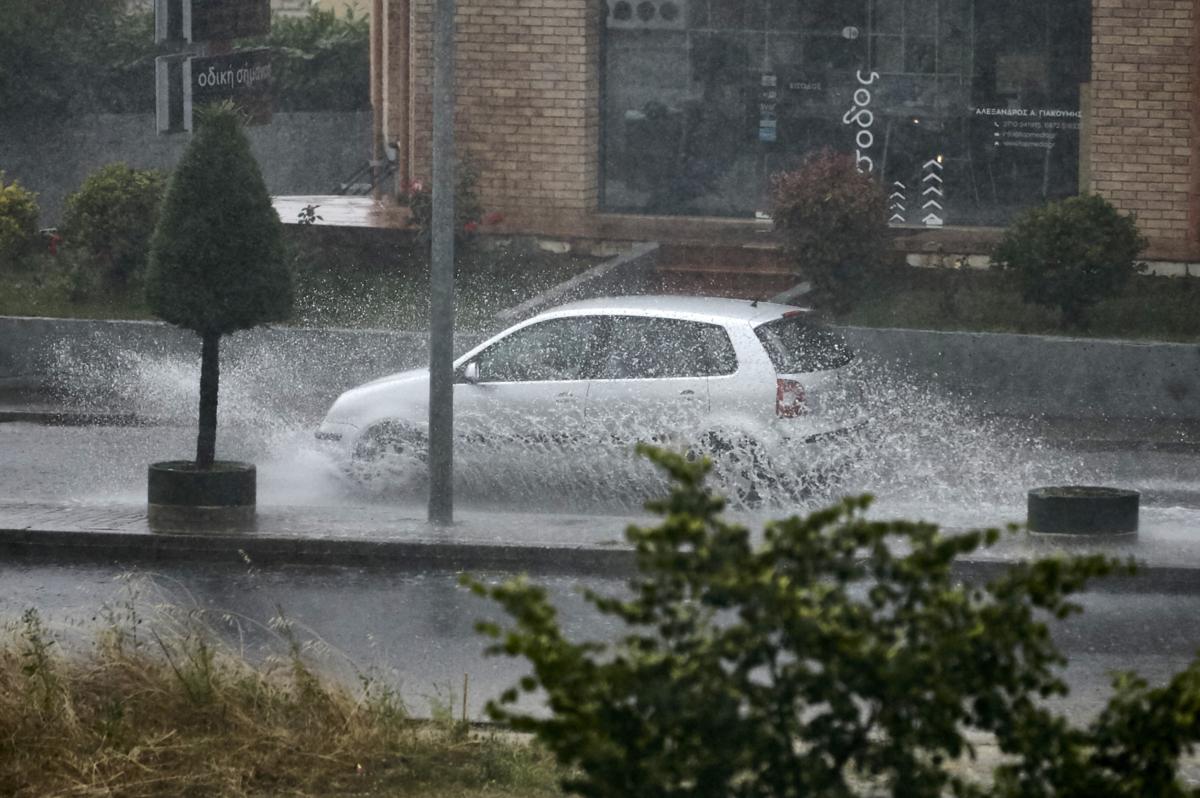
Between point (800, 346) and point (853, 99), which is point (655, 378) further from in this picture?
point (853, 99)

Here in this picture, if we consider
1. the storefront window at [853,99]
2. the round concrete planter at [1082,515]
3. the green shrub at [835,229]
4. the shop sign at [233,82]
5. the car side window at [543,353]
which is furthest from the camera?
the storefront window at [853,99]

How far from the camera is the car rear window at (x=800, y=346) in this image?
12.3m

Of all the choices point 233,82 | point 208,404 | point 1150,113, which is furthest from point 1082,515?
point 1150,113

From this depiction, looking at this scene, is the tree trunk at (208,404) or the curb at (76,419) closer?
the tree trunk at (208,404)

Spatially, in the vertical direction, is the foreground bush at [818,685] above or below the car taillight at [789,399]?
above

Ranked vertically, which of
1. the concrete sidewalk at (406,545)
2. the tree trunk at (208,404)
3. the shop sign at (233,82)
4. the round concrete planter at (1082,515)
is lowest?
the concrete sidewalk at (406,545)

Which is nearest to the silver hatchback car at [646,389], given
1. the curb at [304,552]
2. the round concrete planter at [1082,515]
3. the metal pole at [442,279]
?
the metal pole at [442,279]

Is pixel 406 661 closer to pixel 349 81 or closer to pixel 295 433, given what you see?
pixel 295 433

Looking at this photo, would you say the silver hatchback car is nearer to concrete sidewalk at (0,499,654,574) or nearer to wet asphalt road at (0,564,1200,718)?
concrete sidewalk at (0,499,654,574)

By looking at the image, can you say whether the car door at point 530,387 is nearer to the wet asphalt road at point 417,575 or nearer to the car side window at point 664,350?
the car side window at point 664,350

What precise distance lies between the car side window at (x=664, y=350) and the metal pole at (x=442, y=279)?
138 centimetres

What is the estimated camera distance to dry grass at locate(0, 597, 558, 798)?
20.4ft

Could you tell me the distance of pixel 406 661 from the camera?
869 centimetres

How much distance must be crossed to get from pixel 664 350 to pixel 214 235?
119 inches
